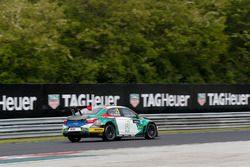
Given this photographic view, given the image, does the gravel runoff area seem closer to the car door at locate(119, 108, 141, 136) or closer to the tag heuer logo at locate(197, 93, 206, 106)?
the car door at locate(119, 108, 141, 136)

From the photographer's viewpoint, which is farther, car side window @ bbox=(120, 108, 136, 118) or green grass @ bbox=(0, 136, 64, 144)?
car side window @ bbox=(120, 108, 136, 118)

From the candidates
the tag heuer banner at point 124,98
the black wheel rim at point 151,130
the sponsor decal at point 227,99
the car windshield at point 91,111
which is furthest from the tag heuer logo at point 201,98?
the car windshield at point 91,111

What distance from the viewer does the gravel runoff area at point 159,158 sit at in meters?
15.0

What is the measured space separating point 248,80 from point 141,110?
13.1 meters

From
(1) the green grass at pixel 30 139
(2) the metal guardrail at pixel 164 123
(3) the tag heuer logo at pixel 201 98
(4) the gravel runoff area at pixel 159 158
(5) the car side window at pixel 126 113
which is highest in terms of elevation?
(3) the tag heuer logo at pixel 201 98

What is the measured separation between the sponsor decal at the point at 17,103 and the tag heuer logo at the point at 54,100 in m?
0.76

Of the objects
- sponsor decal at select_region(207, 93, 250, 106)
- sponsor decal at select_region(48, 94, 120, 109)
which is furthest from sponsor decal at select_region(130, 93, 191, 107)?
sponsor decal at select_region(207, 93, 250, 106)

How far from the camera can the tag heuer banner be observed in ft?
→ 88.6

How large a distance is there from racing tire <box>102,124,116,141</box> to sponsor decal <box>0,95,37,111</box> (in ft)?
13.8

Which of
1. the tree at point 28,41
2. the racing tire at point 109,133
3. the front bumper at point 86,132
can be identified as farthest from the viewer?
the tree at point 28,41

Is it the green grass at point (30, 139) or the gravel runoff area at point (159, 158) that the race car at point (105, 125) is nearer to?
the green grass at point (30, 139)

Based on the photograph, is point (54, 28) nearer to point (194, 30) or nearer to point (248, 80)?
point (194, 30)

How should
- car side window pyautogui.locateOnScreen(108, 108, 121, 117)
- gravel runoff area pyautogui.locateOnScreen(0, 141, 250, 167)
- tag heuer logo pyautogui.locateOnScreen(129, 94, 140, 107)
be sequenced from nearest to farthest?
gravel runoff area pyautogui.locateOnScreen(0, 141, 250, 167) < car side window pyautogui.locateOnScreen(108, 108, 121, 117) < tag heuer logo pyautogui.locateOnScreen(129, 94, 140, 107)

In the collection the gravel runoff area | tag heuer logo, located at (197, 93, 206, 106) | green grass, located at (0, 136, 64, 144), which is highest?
tag heuer logo, located at (197, 93, 206, 106)
